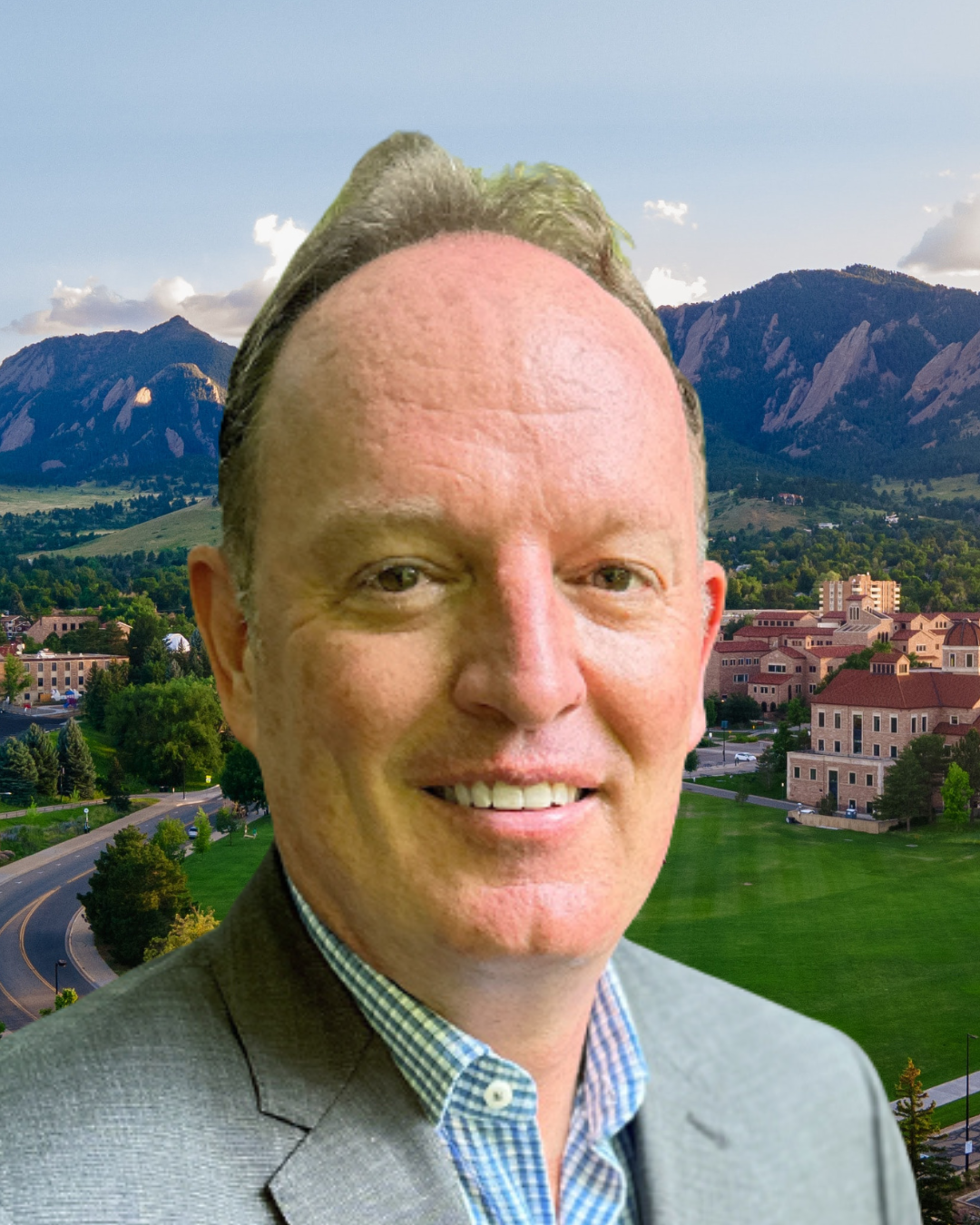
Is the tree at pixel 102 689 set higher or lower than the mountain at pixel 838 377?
lower

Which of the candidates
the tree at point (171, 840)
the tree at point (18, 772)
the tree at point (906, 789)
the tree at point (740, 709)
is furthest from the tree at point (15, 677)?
the tree at point (906, 789)

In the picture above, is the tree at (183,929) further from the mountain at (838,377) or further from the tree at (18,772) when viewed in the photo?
the mountain at (838,377)

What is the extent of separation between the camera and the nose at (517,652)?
0.80 metres

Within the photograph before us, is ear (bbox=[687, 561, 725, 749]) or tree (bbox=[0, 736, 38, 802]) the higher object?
ear (bbox=[687, 561, 725, 749])

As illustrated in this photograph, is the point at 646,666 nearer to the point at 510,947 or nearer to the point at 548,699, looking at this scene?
the point at 548,699

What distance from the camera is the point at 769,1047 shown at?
1310 millimetres

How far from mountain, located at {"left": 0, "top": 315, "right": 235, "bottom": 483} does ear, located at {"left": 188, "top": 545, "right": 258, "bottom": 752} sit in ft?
200

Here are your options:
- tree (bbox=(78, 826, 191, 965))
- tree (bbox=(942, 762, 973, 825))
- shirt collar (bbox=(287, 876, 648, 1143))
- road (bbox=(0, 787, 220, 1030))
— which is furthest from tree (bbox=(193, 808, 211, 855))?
shirt collar (bbox=(287, 876, 648, 1143))

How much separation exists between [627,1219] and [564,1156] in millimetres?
88

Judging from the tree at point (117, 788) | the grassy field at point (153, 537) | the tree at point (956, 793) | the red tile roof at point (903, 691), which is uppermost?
the grassy field at point (153, 537)

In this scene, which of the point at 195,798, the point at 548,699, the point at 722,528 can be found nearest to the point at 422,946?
A: the point at 548,699

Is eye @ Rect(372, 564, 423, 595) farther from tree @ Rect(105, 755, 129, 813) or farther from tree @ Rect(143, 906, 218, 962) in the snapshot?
tree @ Rect(105, 755, 129, 813)

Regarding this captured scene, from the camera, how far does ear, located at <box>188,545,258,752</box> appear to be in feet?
3.26

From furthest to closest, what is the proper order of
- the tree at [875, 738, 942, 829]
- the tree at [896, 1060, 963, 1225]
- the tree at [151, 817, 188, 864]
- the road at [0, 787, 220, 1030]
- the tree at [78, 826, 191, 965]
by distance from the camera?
the tree at [875, 738, 942, 829], the road at [0, 787, 220, 1030], the tree at [151, 817, 188, 864], the tree at [78, 826, 191, 965], the tree at [896, 1060, 963, 1225]
